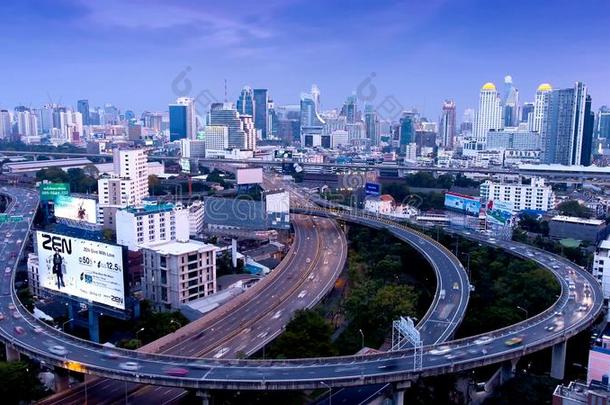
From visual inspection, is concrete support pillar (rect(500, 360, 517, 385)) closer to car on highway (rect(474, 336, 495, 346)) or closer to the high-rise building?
car on highway (rect(474, 336, 495, 346))

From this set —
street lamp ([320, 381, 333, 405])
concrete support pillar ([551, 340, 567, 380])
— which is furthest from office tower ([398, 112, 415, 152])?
street lamp ([320, 381, 333, 405])

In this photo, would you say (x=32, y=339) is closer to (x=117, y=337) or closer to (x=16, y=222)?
(x=117, y=337)

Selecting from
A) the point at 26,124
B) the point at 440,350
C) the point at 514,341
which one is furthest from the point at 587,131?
the point at 26,124

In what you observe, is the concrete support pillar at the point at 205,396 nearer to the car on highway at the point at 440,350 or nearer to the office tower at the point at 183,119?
the car on highway at the point at 440,350

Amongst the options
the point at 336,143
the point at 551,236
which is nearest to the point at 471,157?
the point at 336,143

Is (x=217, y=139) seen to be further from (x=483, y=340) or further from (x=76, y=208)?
(x=483, y=340)

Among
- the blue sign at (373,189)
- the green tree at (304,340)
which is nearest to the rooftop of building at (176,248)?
the green tree at (304,340)
